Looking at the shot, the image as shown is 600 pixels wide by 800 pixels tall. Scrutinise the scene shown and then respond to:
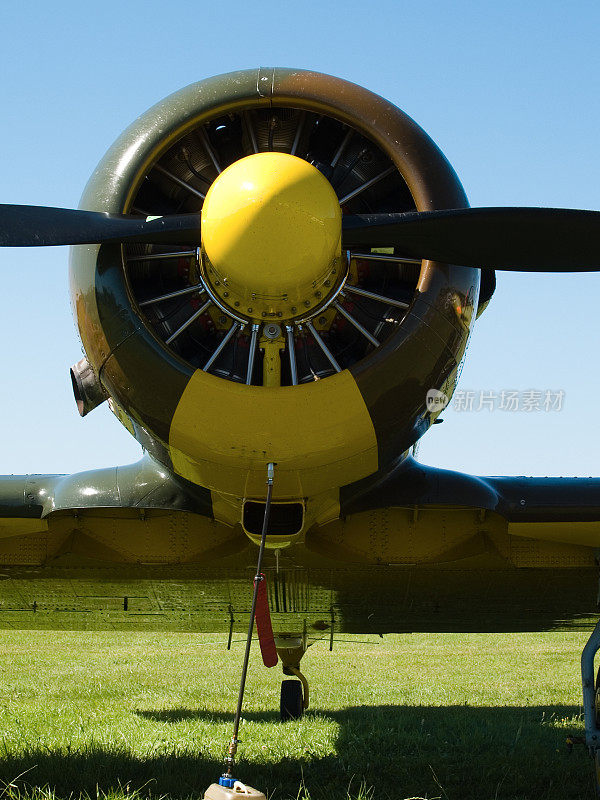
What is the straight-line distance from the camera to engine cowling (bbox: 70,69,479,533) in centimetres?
540

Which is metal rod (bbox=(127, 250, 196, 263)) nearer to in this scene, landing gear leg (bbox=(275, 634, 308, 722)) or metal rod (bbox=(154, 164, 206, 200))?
metal rod (bbox=(154, 164, 206, 200))

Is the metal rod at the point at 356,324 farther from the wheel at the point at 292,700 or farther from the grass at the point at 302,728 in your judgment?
the wheel at the point at 292,700

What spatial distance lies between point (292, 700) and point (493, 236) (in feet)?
23.6

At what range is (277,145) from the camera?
19.4 feet

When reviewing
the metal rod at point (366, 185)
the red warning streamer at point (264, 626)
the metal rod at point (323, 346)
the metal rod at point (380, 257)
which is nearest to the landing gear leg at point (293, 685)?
the red warning streamer at point (264, 626)

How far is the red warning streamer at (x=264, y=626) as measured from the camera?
5430 millimetres

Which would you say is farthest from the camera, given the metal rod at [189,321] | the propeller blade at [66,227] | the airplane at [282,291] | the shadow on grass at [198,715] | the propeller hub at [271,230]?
the shadow on grass at [198,715]

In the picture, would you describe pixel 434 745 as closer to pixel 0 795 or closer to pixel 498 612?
pixel 498 612

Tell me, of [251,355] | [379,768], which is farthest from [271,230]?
[379,768]

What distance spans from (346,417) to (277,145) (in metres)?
1.85

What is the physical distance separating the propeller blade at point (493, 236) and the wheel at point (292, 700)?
691 cm

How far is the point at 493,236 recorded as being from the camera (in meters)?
5.48

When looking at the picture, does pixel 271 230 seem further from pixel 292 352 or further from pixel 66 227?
pixel 66 227

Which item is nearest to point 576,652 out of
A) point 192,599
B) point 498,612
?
point 498,612
